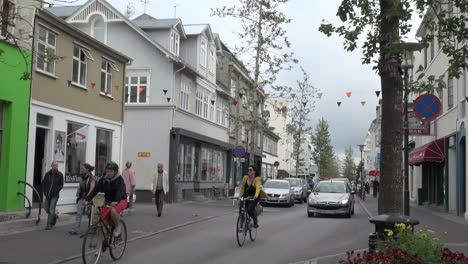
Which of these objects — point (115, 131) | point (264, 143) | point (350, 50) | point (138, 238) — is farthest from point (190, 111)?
point (264, 143)

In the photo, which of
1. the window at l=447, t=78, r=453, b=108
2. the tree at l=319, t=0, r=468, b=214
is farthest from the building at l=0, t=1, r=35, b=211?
the window at l=447, t=78, r=453, b=108

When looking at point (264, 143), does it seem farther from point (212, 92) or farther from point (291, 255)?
point (291, 255)

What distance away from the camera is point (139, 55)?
96.2 feet

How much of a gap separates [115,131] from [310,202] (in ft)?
28.0

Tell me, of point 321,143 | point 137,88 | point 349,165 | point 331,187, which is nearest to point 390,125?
point 331,187

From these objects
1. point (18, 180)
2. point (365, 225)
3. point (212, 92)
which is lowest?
point (365, 225)

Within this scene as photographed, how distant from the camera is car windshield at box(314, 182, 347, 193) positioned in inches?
883

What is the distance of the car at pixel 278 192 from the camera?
27.7m

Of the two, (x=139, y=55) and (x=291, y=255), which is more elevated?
(x=139, y=55)

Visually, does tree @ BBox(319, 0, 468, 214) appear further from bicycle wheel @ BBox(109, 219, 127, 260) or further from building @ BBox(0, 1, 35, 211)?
building @ BBox(0, 1, 35, 211)

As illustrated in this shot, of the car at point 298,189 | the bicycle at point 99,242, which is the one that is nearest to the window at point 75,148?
the bicycle at point 99,242

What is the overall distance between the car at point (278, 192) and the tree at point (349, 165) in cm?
8726

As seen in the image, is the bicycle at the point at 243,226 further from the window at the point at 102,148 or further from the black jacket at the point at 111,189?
the window at the point at 102,148

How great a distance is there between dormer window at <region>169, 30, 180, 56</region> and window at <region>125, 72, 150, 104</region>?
8.00 ft
